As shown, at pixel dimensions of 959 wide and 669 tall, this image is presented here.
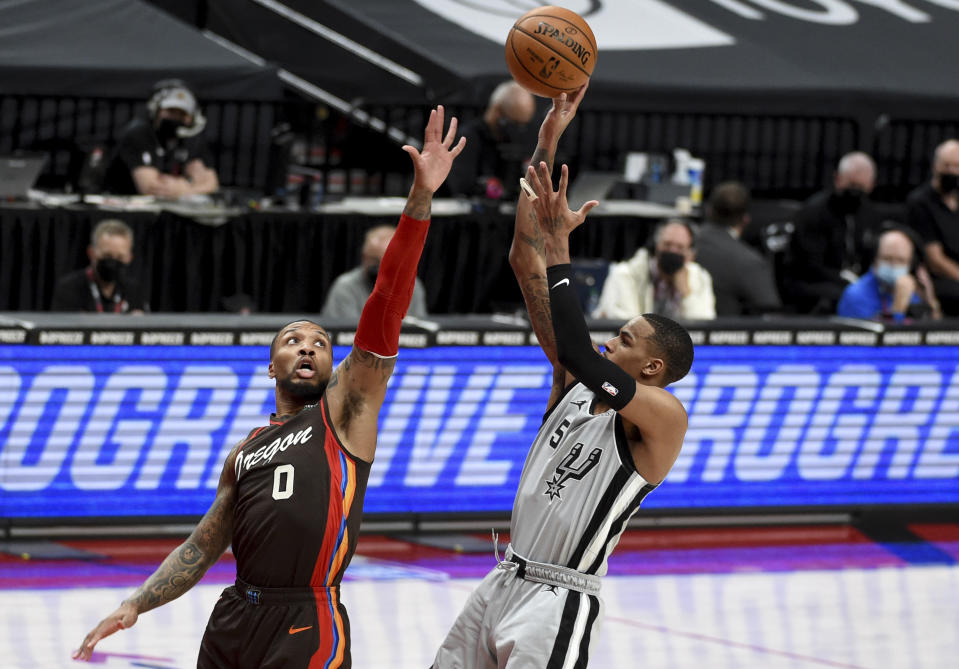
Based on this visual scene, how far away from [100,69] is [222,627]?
844 centimetres

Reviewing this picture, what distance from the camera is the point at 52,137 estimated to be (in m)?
12.8

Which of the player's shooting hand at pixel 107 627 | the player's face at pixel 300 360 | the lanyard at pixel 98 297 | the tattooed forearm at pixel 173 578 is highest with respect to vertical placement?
the player's face at pixel 300 360

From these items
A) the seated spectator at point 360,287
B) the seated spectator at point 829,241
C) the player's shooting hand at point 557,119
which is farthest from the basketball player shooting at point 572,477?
the seated spectator at point 829,241

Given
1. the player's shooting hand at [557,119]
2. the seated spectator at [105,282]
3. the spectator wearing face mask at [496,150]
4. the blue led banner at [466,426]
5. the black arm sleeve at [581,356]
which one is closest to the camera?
the black arm sleeve at [581,356]

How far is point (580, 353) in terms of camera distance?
16.0 feet

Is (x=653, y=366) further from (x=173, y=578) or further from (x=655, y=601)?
(x=655, y=601)

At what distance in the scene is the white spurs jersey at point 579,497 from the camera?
514 centimetres

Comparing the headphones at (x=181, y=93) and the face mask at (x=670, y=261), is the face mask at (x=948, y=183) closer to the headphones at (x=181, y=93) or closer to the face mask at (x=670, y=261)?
the face mask at (x=670, y=261)

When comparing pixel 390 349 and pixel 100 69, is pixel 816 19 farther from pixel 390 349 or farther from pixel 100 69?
pixel 390 349

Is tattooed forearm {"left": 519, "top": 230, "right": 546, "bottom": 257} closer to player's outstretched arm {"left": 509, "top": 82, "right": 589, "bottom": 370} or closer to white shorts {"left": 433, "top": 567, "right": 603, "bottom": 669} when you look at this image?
player's outstretched arm {"left": 509, "top": 82, "right": 589, "bottom": 370}

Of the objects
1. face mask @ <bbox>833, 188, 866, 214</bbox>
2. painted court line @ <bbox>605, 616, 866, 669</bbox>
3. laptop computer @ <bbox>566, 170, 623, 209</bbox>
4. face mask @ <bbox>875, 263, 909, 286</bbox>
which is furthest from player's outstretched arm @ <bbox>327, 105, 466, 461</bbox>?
face mask @ <bbox>833, 188, 866, 214</bbox>

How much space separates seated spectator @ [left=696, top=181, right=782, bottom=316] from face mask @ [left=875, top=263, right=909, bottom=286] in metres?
0.72

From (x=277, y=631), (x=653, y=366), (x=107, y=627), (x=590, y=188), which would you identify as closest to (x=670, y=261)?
(x=590, y=188)

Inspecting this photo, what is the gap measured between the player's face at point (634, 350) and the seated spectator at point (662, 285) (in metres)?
4.89
